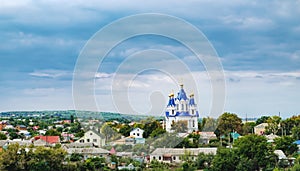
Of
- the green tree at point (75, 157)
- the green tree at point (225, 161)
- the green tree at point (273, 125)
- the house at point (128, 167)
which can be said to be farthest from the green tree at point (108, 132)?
the green tree at point (225, 161)

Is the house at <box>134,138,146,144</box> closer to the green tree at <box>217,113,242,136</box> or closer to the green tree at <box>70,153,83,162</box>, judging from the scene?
the green tree at <box>217,113,242,136</box>

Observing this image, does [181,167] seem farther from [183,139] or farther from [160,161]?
[183,139]

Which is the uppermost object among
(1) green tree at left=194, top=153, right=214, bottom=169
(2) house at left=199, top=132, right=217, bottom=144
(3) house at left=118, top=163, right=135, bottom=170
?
(2) house at left=199, top=132, right=217, bottom=144

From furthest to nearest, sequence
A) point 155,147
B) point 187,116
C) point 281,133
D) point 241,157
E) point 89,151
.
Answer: point 187,116 < point 281,133 < point 155,147 < point 89,151 < point 241,157

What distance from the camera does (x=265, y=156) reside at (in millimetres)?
13914

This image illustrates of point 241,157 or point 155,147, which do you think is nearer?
point 241,157

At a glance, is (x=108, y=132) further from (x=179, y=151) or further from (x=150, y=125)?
(x=179, y=151)

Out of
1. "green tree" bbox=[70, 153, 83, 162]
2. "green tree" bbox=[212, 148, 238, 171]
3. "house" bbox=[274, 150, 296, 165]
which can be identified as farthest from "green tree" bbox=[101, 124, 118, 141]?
"green tree" bbox=[212, 148, 238, 171]

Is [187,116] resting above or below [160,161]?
above

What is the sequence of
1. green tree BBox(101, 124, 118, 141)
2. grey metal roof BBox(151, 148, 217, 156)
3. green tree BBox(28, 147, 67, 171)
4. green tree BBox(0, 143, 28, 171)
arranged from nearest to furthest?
green tree BBox(0, 143, 28, 171)
green tree BBox(28, 147, 67, 171)
grey metal roof BBox(151, 148, 217, 156)
green tree BBox(101, 124, 118, 141)

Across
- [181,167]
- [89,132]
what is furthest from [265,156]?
[89,132]

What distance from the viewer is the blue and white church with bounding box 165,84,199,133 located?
82.3ft

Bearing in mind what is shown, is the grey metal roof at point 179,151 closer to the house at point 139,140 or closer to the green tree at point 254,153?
the green tree at point 254,153

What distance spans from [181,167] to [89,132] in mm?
8046
